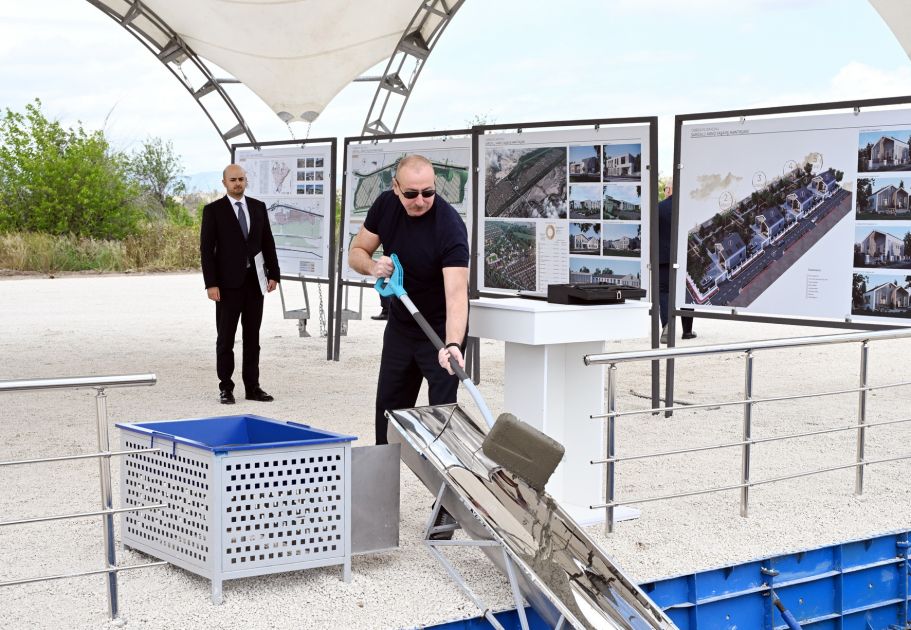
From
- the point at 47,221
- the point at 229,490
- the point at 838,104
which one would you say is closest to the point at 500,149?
the point at 838,104

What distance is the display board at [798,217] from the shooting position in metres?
6.42

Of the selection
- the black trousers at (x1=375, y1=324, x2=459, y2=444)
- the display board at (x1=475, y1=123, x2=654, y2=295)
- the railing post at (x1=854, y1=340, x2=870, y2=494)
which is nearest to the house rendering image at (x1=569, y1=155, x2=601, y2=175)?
the display board at (x1=475, y1=123, x2=654, y2=295)

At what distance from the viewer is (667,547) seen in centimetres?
458

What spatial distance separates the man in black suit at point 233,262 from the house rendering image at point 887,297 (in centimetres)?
403

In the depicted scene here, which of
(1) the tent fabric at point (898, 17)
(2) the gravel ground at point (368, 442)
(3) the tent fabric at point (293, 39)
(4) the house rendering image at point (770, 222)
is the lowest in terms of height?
(2) the gravel ground at point (368, 442)

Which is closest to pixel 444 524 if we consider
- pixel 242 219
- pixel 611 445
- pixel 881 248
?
Answer: pixel 611 445

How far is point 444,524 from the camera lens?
179 inches

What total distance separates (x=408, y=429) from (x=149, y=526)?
1065mm

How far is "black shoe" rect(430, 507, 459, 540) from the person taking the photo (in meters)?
4.45

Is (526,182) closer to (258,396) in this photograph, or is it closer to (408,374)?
(258,396)

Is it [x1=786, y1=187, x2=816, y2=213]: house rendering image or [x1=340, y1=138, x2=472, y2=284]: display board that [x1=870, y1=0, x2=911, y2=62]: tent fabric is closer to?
[x1=786, y1=187, x2=816, y2=213]: house rendering image

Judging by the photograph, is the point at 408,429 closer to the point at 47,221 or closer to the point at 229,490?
the point at 229,490

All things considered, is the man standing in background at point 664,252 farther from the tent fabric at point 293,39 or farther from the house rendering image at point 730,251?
the tent fabric at point 293,39

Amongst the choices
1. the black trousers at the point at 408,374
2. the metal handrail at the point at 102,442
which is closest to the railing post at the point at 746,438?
the black trousers at the point at 408,374
